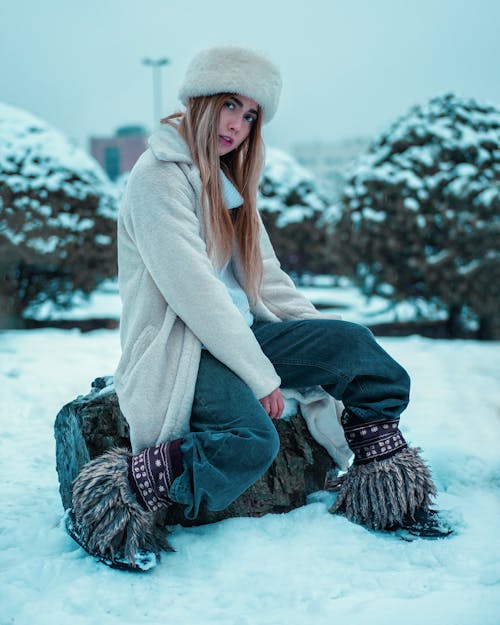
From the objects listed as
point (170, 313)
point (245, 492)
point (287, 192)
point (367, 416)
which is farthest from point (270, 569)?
point (287, 192)

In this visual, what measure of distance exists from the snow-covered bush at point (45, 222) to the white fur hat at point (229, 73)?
11.0 feet

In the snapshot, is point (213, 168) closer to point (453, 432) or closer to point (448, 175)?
point (453, 432)

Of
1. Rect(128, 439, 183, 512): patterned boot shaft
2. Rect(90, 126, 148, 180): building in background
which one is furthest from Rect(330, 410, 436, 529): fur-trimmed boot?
Rect(90, 126, 148, 180): building in background

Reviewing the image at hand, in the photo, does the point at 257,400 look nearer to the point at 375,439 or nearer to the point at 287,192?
the point at 375,439

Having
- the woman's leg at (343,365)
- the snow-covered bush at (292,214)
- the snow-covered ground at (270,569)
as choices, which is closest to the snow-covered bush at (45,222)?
the snow-covered bush at (292,214)

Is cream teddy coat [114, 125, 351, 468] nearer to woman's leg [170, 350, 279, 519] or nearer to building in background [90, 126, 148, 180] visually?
woman's leg [170, 350, 279, 519]

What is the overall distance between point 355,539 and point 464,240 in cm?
368

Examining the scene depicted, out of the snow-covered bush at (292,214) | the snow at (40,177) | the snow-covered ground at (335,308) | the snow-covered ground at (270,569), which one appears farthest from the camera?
the snow-covered bush at (292,214)

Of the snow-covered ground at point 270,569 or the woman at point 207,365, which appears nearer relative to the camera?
the snow-covered ground at point 270,569

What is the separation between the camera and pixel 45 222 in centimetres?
505

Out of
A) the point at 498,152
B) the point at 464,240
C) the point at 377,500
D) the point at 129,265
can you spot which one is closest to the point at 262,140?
the point at 129,265

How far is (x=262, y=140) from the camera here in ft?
7.39

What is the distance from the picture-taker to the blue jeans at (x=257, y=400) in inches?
68.2

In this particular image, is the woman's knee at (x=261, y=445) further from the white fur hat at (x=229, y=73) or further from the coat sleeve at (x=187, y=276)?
the white fur hat at (x=229, y=73)
